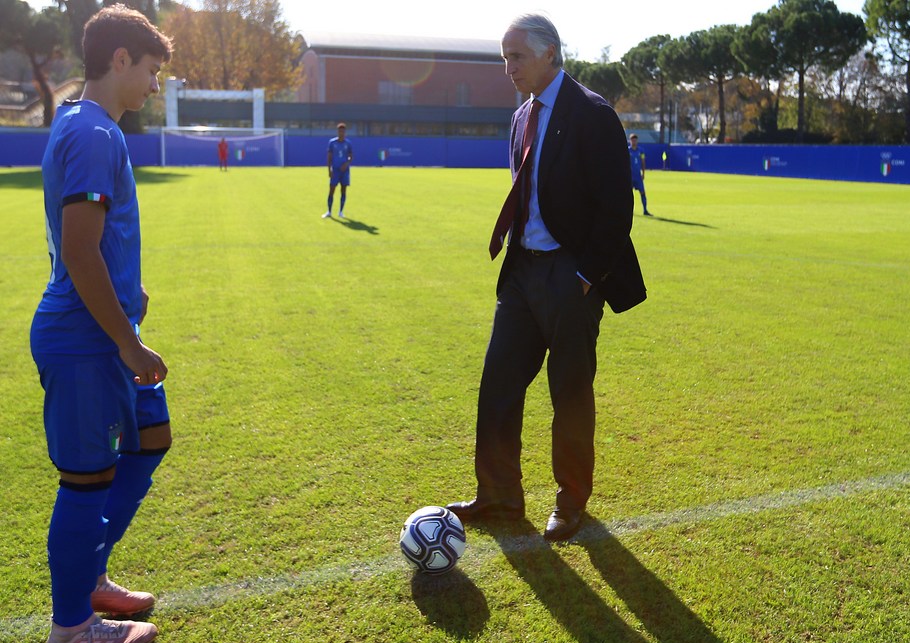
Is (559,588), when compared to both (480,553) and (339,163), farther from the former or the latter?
(339,163)

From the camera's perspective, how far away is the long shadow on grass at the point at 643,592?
2.84 meters

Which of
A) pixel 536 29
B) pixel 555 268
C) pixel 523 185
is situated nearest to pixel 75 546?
pixel 555 268

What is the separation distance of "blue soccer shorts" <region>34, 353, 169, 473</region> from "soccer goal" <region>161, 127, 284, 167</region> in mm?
44844

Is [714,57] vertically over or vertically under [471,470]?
over

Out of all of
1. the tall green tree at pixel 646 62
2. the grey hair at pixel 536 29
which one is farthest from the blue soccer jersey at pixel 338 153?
the tall green tree at pixel 646 62

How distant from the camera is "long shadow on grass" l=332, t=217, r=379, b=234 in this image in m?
14.9

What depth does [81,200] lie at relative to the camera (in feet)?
7.39

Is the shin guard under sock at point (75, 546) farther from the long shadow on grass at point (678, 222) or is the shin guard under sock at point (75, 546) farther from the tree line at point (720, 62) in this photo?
the tree line at point (720, 62)

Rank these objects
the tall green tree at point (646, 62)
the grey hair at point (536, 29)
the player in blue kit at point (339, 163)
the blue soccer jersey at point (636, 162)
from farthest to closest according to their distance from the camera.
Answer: the tall green tree at point (646, 62) < the blue soccer jersey at point (636, 162) < the player in blue kit at point (339, 163) < the grey hair at point (536, 29)

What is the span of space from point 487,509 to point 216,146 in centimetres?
4589

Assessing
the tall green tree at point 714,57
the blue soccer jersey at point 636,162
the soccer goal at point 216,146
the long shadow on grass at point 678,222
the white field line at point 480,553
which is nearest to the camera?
the white field line at point 480,553

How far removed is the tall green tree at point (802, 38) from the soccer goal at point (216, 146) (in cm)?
3280

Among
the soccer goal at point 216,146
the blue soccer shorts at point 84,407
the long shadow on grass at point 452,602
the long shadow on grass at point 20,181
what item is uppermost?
the soccer goal at point 216,146

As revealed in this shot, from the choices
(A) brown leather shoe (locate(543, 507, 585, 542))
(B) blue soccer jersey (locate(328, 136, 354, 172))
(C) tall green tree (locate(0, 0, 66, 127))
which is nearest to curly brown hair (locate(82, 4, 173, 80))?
(A) brown leather shoe (locate(543, 507, 585, 542))
